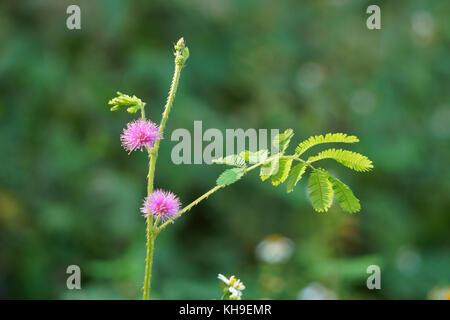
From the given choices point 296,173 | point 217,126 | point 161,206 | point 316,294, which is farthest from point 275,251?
point 161,206

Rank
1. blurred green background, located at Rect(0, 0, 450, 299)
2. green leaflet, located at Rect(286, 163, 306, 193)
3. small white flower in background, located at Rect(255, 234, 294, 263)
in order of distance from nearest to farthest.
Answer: green leaflet, located at Rect(286, 163, 306, 193) → small white flower in background, located at Rect(255, 234, 294, 263) → blurred green background, located at Rect(0, 0, 450, 299)

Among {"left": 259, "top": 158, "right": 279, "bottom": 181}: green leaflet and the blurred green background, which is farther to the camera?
the blurred green background

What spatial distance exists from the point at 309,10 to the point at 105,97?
6.02ft

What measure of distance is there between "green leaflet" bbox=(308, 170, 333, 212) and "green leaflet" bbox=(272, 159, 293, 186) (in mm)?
39

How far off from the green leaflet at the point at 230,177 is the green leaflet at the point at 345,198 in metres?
0.14

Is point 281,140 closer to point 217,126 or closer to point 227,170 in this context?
point 227,170

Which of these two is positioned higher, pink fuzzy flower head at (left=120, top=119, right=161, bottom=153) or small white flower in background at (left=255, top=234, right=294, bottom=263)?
small white flower in background at (left=255, top=234, right=294, bottom=263)

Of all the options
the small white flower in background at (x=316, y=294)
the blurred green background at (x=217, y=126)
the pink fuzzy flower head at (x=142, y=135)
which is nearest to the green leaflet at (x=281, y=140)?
the pink fuzzy flower head at (x=142, y=135)

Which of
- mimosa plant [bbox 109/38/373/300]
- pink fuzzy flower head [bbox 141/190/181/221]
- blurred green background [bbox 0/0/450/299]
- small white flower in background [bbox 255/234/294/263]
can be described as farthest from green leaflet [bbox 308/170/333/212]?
blurred green background [bbox 0/0/450/299]

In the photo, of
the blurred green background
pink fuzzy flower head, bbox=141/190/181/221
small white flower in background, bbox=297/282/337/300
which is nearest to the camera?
pink fuzzy flower head, bbox=141/190/181/221

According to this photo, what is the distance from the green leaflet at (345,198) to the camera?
74 centimetres

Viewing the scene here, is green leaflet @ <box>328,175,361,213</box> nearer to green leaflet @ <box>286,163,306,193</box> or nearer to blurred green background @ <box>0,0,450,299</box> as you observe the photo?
green leaflet @ <box>286,163,306,193</box>

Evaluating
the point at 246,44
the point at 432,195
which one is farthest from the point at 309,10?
the point at 432,195

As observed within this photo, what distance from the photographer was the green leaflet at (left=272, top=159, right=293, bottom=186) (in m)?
0.78
